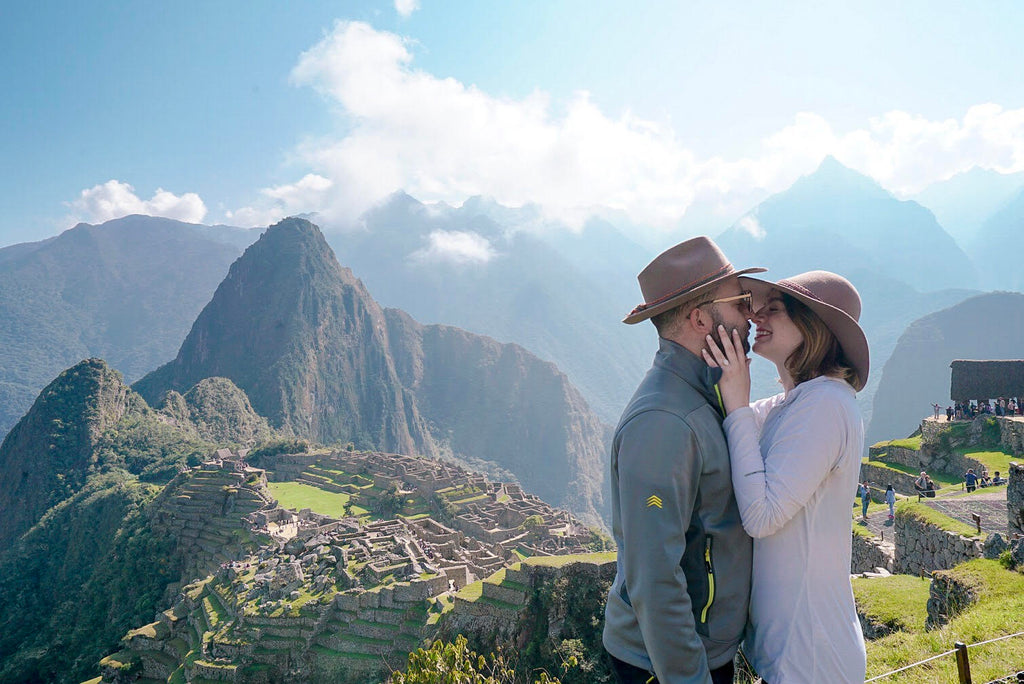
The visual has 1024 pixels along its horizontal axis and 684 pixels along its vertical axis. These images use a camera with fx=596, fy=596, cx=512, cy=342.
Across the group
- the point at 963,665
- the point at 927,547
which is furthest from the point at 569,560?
the point at 963,665

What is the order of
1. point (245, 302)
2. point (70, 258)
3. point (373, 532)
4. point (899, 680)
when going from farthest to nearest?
1. point (70, 258)
2. point (245, 302)
3. point (373, 532)
4. point (899, 680)

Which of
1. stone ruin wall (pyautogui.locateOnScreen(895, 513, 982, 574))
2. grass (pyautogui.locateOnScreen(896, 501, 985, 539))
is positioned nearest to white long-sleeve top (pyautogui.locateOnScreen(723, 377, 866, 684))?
stone ruin wall (pyautogui.locateOnScreen(895, 513, 982, 574))

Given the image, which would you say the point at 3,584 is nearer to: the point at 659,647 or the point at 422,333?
the point at 659,647

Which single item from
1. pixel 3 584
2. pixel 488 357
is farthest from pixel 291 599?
pixel 488 357

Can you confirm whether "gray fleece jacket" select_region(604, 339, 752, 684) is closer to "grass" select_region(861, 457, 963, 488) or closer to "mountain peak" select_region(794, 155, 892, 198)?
"grass" select_region(861, 457, 963, 488)

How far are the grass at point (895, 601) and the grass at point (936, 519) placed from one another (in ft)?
3.13

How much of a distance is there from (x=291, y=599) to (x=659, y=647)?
19.9 m

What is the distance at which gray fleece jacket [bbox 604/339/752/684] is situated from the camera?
182 centimetres

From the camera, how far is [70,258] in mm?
162750

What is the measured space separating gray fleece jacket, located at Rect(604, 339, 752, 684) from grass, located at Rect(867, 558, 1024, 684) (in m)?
2.83

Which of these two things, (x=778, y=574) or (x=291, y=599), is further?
(x=291, y=599)

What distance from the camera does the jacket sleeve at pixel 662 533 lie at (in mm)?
1810

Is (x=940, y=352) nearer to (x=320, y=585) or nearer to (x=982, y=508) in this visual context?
(x=982, y=508)

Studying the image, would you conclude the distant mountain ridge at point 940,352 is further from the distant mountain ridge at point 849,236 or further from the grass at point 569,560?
the grass at point 569,560
